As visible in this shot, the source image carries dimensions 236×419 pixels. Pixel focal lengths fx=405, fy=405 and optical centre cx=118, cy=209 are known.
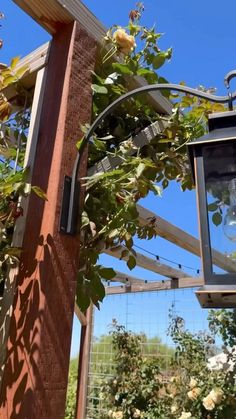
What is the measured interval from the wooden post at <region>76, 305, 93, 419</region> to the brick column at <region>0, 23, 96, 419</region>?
330cm

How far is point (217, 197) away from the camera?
82 cm

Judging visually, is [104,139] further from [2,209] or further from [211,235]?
[211,235]

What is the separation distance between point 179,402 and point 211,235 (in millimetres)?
2577

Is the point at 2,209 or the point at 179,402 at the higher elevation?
the point at 2,209

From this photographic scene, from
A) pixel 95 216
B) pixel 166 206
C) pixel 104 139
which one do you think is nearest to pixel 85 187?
pixel 95 216

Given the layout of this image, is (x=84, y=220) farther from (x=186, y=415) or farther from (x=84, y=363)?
(x=84, y=363)

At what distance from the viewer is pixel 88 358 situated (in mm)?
4254

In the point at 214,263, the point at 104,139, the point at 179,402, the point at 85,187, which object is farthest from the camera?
the point at 179,402

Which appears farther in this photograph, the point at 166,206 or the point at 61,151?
the point at 166,206

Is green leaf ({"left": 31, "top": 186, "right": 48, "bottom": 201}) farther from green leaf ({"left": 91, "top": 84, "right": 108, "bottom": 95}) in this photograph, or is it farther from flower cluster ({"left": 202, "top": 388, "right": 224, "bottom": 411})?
flower cluster ({"left": 202, "top": 388, "right": 224, "bottom": 411})

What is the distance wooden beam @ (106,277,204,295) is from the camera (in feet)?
13.3

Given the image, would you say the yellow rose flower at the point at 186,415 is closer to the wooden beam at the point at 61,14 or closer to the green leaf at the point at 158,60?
the green leaf at the point at 158,60

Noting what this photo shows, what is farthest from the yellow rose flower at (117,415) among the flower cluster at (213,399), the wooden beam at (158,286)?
the wooden beam at (158,286)

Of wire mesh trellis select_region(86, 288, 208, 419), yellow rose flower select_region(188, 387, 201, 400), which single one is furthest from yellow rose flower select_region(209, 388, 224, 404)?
wire mesh trellis select_region(86, 288, 208, 419)
